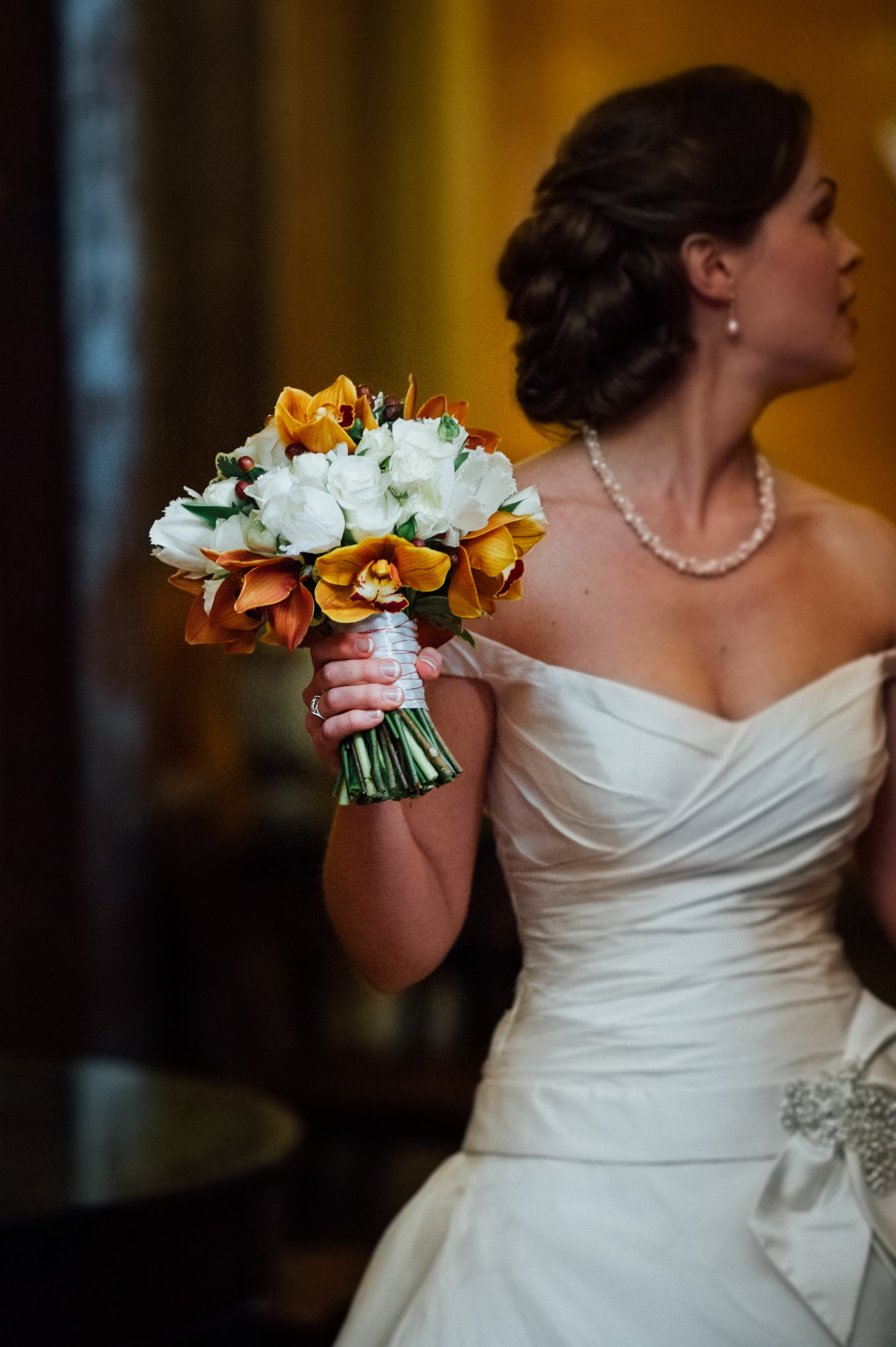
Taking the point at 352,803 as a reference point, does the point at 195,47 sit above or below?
above

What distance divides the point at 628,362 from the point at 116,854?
2.83 metres

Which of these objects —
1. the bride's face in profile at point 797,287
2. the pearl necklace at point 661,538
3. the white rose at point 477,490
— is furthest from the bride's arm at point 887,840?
the white rose at point 477,490

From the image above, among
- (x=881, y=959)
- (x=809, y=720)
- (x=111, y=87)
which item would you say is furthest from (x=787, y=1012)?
(x=111, y=87)

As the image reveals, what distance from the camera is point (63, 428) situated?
3988mm

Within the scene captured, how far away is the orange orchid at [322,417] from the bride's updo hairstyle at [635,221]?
482 mm

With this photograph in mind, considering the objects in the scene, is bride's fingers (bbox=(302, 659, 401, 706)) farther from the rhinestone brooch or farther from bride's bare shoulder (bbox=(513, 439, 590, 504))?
the rhinestone brooch

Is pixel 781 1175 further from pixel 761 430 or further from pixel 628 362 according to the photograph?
pixel 761 430

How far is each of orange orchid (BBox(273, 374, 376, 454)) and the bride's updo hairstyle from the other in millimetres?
482

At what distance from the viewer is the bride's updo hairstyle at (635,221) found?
1620 mm

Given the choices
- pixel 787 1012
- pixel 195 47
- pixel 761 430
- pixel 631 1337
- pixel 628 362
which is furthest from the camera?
pixel 761 430

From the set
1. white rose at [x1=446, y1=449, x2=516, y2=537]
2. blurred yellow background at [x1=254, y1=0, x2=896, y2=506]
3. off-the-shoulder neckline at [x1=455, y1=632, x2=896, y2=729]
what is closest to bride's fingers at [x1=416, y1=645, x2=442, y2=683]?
white rose at [x1=446, y1=449, x2=516, y2=537]

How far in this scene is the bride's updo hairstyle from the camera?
1620mm

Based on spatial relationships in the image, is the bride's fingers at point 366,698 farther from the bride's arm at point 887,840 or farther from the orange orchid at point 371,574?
the bride's arm at point 887,840

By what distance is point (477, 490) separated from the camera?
47.4 inches
